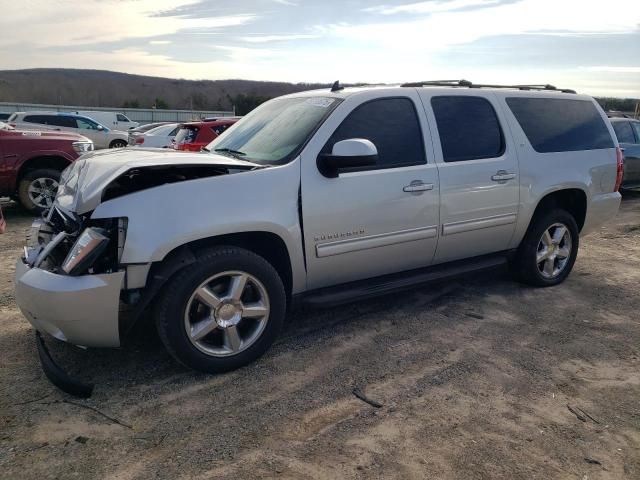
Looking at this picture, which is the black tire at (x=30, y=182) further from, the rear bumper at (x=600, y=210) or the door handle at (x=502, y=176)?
the rear bumper at (x=600, y=210)

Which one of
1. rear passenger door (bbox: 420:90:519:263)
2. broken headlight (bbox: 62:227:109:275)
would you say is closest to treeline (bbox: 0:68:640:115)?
rear passenger door (bbox: 420:90:519:263)

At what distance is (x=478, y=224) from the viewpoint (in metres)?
4.39

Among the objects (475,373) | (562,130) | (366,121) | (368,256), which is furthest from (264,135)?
(562,130)

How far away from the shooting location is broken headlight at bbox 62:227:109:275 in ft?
9.57

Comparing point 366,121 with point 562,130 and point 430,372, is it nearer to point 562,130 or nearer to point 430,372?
point 430,372

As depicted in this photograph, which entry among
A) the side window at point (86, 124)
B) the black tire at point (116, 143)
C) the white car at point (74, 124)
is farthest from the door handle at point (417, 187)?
the side window at point (86, 124)

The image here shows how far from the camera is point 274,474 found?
7.93ft

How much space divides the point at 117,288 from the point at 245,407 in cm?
98

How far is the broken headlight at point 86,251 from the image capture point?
2916 mm

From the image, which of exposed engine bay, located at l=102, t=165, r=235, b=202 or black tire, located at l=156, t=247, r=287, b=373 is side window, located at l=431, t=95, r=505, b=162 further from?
black tire, located at l=156, t=247, r=287, b=373

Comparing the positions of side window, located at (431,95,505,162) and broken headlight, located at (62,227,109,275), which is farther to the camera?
side window, located at (431,95,505,162)

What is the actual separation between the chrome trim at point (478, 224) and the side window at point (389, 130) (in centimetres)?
59

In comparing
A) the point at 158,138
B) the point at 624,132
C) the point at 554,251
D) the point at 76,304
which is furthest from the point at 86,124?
the point at 76,304

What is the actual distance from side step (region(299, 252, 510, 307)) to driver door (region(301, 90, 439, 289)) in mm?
60
